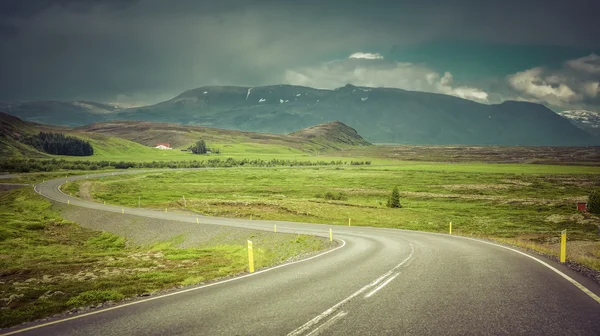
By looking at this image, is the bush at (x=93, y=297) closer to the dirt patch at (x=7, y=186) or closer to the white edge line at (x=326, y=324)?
the white edge line at (x=326, y=324)

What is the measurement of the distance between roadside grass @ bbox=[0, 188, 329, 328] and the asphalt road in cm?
→ 395

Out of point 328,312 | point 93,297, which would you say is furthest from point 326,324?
point 93,297

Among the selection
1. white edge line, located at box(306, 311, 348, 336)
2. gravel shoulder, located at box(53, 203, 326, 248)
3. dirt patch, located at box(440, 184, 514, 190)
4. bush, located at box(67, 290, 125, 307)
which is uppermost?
white edge line, located at box(306, 311, 348, 336)

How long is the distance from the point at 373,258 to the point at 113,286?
1305cm

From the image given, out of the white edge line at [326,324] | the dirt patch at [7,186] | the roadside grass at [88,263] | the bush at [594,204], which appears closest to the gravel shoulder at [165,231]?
the roadside grass at [88,263]

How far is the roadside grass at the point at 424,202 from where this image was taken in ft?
161

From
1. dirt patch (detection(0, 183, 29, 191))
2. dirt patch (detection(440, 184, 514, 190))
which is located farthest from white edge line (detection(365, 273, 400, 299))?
dirt patch (detection(0, 183, 29, 191))

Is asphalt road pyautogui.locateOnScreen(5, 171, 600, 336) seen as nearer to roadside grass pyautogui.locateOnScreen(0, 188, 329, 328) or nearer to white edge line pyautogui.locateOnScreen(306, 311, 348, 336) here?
white edge line pyautogui.locateOnScreen(306, 311, 348, 336)

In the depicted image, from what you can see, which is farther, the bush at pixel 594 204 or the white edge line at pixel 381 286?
the bush at pixel 594 204

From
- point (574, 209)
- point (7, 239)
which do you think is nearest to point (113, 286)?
point (7, 239)

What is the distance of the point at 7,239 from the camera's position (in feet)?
130

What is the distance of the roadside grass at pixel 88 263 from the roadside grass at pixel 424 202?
18.4m

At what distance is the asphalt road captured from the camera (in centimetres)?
798

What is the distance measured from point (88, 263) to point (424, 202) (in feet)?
220
